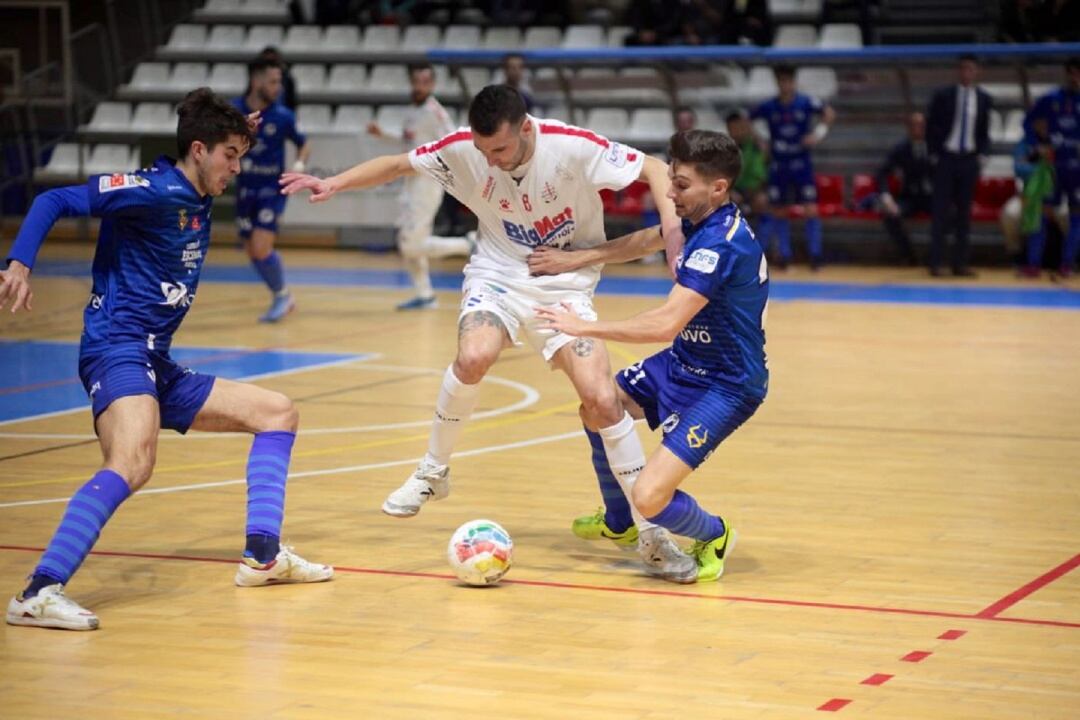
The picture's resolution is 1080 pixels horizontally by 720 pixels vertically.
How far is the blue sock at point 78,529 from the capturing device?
5.76m

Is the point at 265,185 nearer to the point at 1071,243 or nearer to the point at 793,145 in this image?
the point at 793,145

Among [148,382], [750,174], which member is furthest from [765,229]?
[148,382]

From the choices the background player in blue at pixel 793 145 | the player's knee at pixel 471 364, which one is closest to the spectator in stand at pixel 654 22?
the background player in blue at pixel 793 145

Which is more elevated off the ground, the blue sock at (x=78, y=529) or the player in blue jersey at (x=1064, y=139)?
the blue sock at (x=78, y=529)

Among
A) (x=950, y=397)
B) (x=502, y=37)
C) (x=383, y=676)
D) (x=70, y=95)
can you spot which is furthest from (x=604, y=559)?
(x=70, y=95)

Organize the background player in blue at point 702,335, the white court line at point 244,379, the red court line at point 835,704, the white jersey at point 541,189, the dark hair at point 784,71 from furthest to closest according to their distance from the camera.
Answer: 1. the dark hair at point 784,71
2. the white court line at point 244,379
3. the white jersey at point 541,189
4. the background player in blue at point 702,335
5. the red court line at point 835,704

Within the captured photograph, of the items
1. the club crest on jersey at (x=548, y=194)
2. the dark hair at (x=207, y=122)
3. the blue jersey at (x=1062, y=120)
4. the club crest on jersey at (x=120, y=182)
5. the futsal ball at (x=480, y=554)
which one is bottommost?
the blue jersey at (x=1062, y=120)

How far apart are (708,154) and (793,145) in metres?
13.8

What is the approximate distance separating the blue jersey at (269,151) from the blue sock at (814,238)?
23.1ft

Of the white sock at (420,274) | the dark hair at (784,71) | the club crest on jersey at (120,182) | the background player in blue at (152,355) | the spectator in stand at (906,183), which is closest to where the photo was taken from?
the background player in blue at (152,355)

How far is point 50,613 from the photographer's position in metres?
5.70

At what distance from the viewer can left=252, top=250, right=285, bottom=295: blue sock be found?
15.0 metres

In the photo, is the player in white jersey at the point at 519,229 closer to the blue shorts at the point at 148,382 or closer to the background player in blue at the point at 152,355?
the background player in blue at the point at 152,355

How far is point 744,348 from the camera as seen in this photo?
6477 mm
